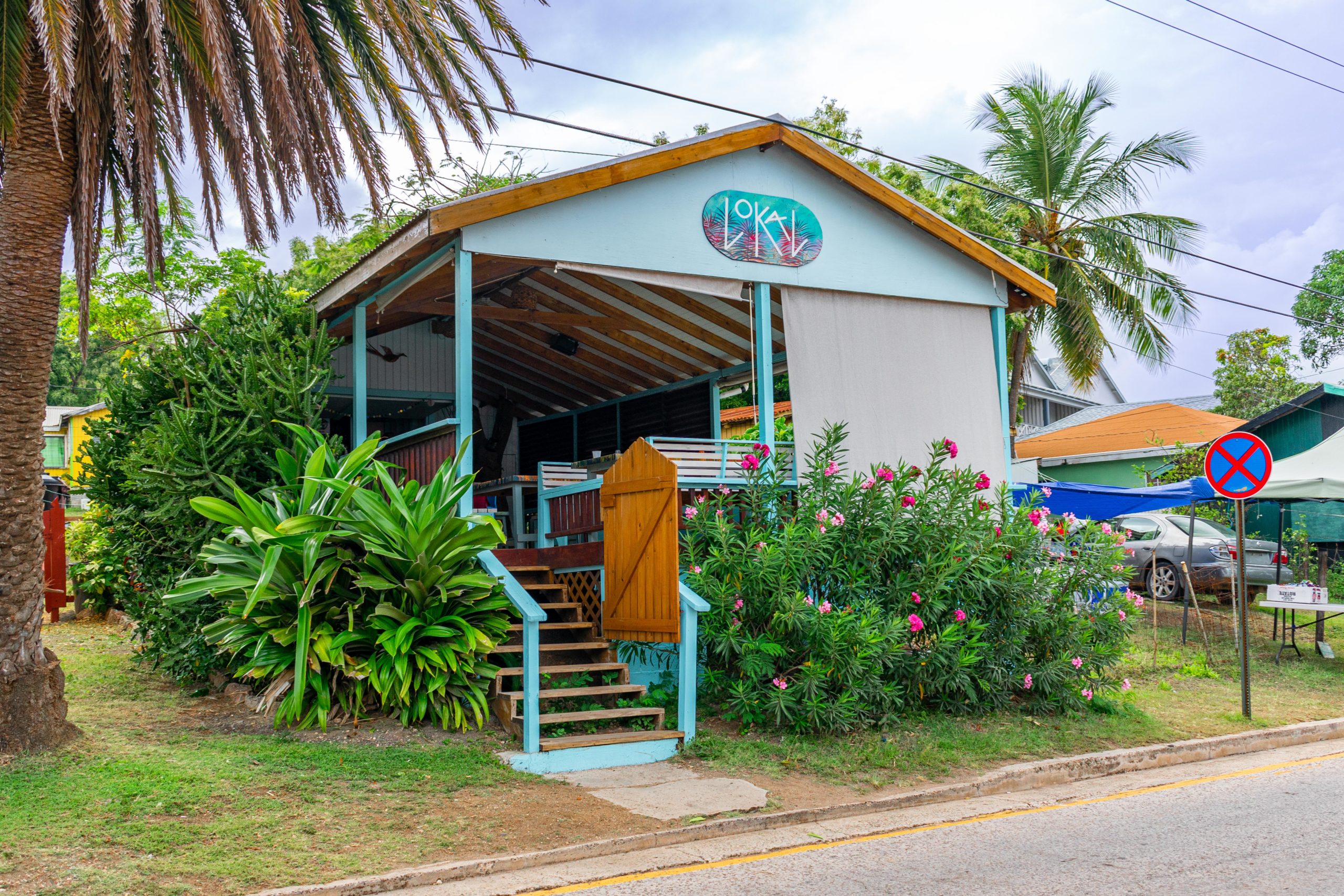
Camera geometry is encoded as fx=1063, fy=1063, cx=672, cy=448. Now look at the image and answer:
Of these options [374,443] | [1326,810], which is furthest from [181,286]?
[1326,810]

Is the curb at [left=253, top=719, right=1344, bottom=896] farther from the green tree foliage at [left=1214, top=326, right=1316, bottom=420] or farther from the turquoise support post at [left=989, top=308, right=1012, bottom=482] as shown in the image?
the green tree foliage at [left=1214, top=326, right=1316, bottom=420]

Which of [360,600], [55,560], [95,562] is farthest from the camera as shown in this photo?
[95,562]

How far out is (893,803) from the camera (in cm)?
739

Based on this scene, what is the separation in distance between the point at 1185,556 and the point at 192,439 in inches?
579

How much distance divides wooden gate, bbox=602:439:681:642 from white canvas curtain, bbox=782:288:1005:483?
2251 mm

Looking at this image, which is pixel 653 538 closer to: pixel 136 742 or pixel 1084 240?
pixel 136 742

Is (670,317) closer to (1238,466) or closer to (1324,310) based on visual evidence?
(1238,466)

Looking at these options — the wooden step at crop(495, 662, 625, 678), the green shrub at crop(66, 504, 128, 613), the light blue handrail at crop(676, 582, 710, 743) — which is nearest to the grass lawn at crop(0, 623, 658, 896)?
the wooden step at crop(495, 662, 625, 678)

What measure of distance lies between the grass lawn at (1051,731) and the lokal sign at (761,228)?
4.79m

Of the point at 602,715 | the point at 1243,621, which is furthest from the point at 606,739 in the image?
the point at 1243,621

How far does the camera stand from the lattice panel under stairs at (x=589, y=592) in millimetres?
9797

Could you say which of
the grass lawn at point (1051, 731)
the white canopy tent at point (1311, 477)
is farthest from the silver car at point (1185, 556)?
the grass lawn at point (1051, 731)

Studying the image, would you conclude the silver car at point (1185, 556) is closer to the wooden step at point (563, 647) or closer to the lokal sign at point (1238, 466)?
the lokal sign at point (1238, 466)

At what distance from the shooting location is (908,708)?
9398mm
